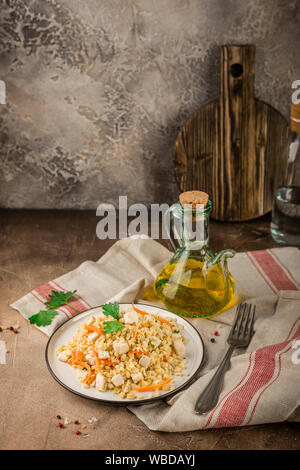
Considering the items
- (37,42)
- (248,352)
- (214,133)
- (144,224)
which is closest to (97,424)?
(248,352)

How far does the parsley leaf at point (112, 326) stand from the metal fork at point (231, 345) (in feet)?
0.58

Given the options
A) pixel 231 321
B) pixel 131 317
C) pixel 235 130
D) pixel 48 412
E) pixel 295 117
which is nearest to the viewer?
pixel 48 412

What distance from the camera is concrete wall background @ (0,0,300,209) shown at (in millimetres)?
1292

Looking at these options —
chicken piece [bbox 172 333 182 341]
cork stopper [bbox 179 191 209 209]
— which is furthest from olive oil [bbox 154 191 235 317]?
chicken piece [bbox 172 333 182 341]

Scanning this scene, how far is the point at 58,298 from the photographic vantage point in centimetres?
107

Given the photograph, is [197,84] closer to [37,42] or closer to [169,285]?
[37,42]

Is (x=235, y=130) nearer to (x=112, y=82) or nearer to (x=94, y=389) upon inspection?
(x=112, y=82)

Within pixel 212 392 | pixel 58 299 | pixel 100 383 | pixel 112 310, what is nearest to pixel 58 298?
pixel 58 299

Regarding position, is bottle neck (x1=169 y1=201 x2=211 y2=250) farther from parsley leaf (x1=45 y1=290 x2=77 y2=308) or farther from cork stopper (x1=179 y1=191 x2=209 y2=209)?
parsley leaf (x1=45 y1=290 x2=77 y2=308)

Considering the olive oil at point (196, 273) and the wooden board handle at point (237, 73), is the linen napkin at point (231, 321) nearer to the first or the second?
the olive oil at point (196, 273)

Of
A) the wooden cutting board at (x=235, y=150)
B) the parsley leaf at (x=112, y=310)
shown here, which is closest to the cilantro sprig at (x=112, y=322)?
the parsley leaf at (x=112, y=310)

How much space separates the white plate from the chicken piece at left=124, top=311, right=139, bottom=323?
3.6 inches

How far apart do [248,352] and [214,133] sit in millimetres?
635

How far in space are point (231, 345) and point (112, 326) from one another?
8.4 inches
